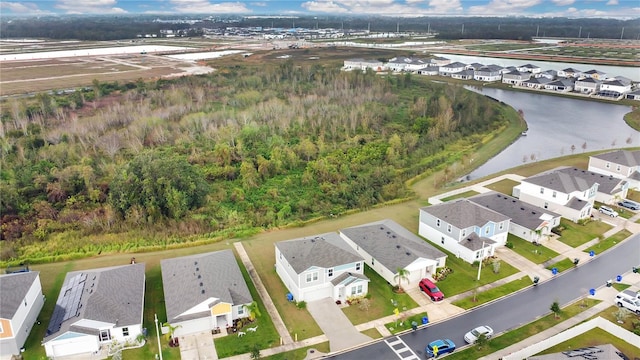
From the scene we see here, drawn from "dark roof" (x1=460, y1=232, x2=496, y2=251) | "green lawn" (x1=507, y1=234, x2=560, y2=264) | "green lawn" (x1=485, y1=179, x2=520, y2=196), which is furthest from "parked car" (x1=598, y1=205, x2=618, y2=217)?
"dark roof" (x1=460, y1=232, x2=496, y2=251)

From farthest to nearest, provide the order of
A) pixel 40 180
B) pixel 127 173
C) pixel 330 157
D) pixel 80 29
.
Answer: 1. pixel 80 29
2. pixel 330 157
3. pixel 40 180
4. pixel 127 173

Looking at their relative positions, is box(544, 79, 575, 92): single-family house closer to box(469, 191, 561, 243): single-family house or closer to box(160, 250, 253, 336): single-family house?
box(469, 191, 561, 243): single-family house

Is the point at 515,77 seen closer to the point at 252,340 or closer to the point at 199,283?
the point at 199,283

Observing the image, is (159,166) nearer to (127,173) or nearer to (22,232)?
(127,173)

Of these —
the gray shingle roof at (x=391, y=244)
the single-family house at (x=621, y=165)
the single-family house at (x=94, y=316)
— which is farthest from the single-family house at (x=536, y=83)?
the single-family house at (x=94, y=316)

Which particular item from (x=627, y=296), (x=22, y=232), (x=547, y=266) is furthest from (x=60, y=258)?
(x=627, y=296)

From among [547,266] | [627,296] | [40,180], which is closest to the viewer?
[627,296]

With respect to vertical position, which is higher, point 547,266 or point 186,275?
point 186,275
